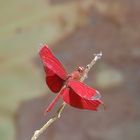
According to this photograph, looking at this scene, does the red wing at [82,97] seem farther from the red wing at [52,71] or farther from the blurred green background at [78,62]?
the blurred green background at [78,62]

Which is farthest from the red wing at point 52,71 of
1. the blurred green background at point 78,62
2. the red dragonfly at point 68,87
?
the blurred green background at point 78,62

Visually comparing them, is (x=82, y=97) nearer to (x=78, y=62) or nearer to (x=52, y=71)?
(x=52, y=71)

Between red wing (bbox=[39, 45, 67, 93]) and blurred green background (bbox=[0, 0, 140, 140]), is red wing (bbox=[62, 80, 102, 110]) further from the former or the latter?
blurred green background (bbox=[0, 0, 140, 140])

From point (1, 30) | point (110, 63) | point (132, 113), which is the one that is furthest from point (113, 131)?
point (1, 30)

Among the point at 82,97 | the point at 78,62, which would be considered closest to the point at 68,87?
the point at 82,97

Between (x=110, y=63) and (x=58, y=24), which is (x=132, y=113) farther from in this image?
(x=58, y=24)

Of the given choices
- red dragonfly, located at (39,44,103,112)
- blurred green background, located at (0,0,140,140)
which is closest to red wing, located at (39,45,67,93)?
red dragonfly, located at (39,44,103,112)
